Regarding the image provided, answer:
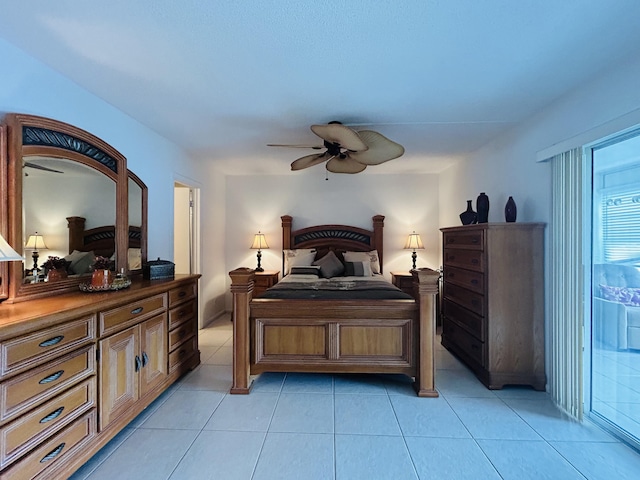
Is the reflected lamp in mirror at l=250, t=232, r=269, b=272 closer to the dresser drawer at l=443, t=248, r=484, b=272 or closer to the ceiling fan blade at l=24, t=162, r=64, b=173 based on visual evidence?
the dresser drawer at l=443, t=248, r=484, b=272

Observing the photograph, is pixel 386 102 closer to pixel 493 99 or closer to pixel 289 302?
pixel 493 99

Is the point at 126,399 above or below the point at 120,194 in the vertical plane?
below

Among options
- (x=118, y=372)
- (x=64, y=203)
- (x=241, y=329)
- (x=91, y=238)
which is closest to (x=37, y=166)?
(x=64, y=203)

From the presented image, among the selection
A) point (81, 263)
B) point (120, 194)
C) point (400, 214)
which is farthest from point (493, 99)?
point (81, 263)

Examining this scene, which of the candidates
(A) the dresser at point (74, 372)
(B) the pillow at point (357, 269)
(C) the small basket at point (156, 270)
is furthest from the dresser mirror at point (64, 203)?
(B) the pillow at point (357, 269)

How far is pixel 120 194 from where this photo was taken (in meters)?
2.70

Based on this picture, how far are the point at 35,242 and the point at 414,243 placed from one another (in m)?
4.51

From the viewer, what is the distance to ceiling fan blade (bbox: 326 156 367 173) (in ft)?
10.3

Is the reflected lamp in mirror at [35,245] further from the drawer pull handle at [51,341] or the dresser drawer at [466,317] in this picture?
the dresser drawer at [466,317]

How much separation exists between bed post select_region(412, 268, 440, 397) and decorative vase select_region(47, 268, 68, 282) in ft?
8.89

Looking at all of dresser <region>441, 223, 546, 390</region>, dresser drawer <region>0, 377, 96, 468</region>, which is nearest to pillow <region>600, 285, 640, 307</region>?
dresser <region>441, 223, 546, 390</region>

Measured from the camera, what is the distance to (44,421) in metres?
1.51

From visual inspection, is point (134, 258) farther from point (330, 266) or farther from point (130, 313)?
point (330, 266)

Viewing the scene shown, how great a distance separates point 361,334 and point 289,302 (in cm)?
71
